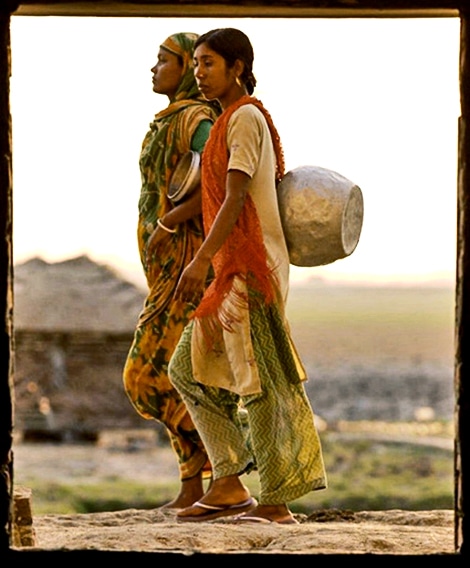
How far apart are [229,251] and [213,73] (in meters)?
0.70

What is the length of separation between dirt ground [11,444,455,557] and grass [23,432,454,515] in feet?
43.8

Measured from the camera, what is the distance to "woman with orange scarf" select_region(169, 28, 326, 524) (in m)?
8.02

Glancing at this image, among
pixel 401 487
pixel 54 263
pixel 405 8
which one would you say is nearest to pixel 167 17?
pixel 405 8

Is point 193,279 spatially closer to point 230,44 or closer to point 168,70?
point 230,44

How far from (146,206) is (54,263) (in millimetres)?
20687

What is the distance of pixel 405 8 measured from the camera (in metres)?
7.00

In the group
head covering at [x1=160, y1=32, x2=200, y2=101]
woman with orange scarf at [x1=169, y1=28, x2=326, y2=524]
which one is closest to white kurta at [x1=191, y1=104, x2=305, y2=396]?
woman with orange scarf at [x1=169, y1=28, x2=326, y2=524]

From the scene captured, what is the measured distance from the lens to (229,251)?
808 cm

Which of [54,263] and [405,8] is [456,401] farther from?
[54,263]

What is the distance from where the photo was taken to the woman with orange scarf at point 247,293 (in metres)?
8.02

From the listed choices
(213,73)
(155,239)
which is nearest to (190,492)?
(155,239)

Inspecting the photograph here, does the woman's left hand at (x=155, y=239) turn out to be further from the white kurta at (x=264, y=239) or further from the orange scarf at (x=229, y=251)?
the white kurta at (x=264, y=239)

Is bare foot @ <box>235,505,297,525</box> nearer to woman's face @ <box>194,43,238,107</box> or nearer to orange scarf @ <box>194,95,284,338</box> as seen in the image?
orange scarf @ <box>194,95,284,338</box>

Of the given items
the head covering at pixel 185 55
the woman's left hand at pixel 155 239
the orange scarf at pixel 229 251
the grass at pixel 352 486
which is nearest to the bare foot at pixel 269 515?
the orange scarf at pixel 229 251
